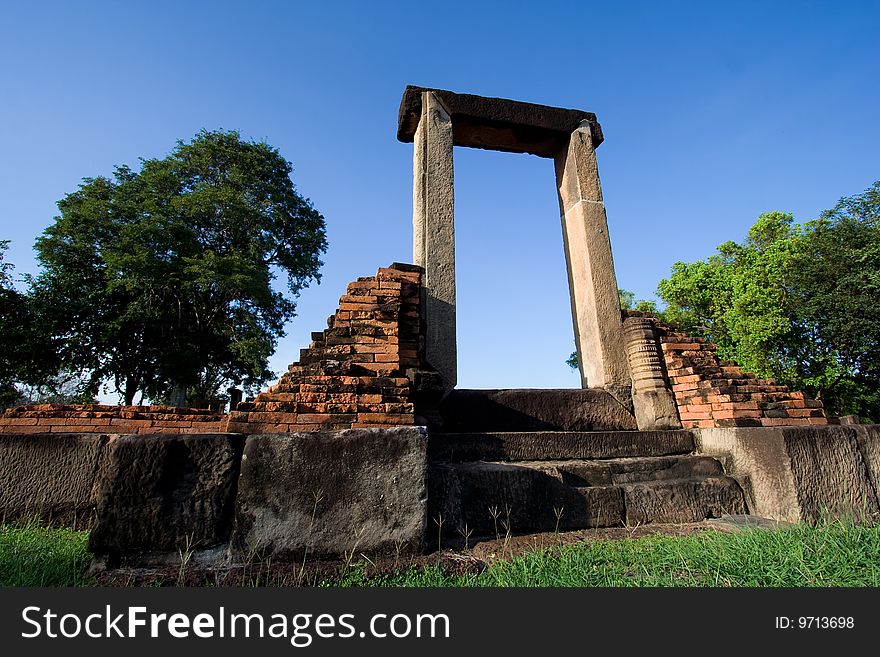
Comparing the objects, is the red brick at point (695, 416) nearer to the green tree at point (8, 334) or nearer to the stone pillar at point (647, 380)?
the stone pillar at point (647, 380)

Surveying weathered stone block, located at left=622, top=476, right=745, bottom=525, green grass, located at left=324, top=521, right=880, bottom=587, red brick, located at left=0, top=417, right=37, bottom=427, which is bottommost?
green grass, located at left=324, top=521, right=880, bottom=587

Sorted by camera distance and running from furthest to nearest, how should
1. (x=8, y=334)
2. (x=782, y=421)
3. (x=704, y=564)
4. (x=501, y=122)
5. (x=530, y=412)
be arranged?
(x=8, y=334), (x=501, y=122), (x=530, y=412), (x=782, y=421), (x=704, y=564)

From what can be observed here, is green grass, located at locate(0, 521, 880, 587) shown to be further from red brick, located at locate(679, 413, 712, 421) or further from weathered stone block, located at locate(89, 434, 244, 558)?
red brick, located at locate(679, 413, 712, 421)

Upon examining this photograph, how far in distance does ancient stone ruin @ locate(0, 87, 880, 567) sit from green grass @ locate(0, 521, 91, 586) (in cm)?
17

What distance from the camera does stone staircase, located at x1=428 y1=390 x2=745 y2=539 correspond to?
8.86 ft

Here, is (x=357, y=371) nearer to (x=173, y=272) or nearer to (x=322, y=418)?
(x=322, y=418)

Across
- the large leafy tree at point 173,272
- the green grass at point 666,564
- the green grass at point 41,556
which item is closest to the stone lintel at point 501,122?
the green grass at point 666,564

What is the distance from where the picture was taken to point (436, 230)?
457 cm

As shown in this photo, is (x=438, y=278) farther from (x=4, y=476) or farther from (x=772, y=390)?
(x=4, y=476)

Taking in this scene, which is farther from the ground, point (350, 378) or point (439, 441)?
point (350, 378)

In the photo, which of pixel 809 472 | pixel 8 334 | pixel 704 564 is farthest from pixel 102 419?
pixel 8 334

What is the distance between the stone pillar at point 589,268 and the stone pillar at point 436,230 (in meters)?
1.41

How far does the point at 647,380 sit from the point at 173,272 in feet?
49.4

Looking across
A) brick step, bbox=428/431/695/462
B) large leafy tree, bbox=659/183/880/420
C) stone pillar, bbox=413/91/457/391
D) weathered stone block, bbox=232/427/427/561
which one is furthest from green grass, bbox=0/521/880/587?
large leafy tree, bbox=659/183/880/420
